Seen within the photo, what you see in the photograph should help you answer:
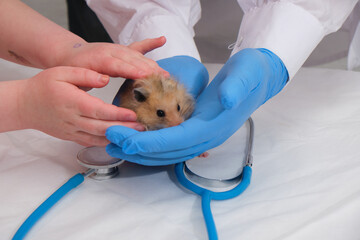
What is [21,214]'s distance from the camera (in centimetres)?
92

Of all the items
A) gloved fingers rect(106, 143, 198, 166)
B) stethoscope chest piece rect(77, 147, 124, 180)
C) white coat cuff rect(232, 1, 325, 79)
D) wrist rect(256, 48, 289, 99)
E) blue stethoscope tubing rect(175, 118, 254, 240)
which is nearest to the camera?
blue stethoscope tubing rect(175, 118, 254, 240)

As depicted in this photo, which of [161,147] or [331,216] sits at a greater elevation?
[161,147]

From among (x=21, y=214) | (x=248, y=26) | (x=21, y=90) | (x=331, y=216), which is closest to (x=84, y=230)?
(x=21, y=214)

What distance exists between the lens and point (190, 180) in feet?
3.37

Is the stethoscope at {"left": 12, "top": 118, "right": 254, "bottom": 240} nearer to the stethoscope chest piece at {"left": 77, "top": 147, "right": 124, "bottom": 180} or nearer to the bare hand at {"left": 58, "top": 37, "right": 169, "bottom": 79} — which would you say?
the stethoscope chest piece at {"left": 77, "top": 147, "right": 124, "bottom": 180}

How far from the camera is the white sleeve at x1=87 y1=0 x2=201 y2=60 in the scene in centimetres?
154

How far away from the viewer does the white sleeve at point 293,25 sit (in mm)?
1357

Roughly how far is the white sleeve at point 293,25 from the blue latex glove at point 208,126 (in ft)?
0.88

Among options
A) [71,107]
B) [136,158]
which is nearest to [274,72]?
[136,158]

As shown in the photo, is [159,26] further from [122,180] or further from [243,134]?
[122,180]

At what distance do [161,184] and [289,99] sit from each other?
85 cm

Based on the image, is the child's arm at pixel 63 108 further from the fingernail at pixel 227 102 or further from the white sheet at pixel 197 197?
the fingernail at pixel 227 102

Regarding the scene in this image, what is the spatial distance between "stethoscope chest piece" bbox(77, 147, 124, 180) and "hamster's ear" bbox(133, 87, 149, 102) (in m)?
0.25

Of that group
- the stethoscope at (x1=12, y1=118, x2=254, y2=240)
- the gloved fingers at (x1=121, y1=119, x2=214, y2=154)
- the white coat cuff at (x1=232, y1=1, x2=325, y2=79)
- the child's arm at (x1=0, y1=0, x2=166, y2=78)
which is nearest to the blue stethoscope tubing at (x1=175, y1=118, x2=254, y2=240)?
the stethoscope at (x1=12, y1=118, x2=254, y2=240)
